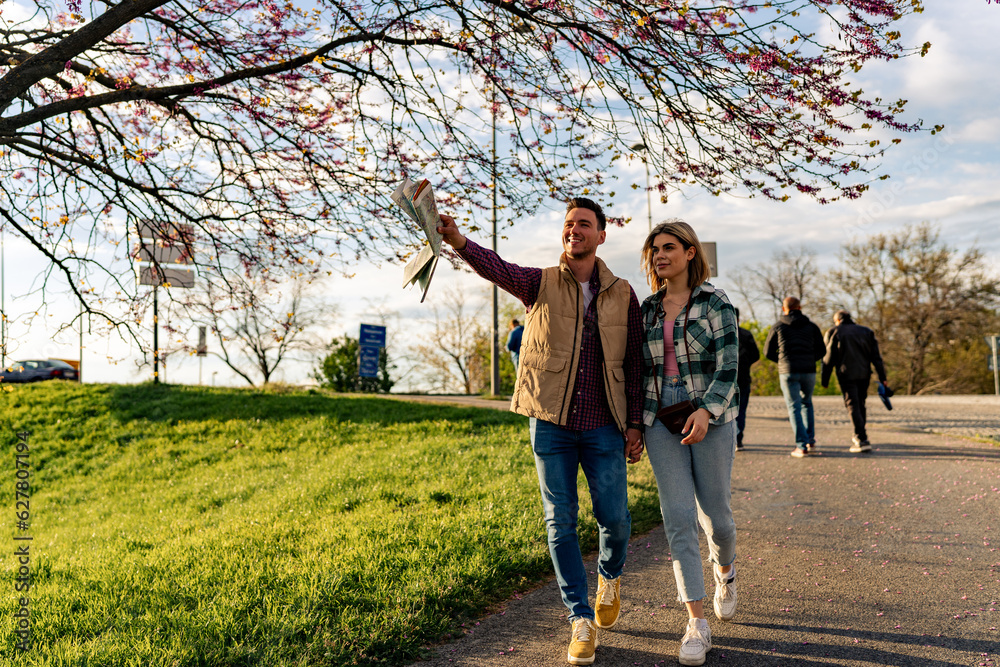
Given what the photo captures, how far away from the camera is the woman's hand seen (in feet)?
10.2

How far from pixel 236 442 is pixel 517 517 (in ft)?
26.1

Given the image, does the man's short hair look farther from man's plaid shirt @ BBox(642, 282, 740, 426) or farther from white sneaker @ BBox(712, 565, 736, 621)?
white sneaker @ BBox(712, 565, 736, 621)

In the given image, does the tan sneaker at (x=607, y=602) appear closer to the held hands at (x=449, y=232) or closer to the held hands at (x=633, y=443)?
the held hands at (x=633, y=443)

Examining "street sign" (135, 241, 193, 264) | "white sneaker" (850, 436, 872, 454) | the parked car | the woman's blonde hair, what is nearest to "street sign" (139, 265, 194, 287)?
"street sign" (135, 241, 193, 264)

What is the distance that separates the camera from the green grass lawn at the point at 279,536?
347 cm

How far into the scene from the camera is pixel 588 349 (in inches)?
129

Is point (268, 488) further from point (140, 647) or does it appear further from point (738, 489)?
point (738, 489)

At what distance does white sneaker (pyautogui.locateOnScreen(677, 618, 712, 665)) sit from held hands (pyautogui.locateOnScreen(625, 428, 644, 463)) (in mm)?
857

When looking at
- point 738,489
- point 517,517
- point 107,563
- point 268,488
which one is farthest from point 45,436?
point 738,489

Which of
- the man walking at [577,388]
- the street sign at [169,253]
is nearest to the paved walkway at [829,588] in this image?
the man walking at [577,388]

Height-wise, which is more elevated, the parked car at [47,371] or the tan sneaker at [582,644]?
the parked car at [47,371]

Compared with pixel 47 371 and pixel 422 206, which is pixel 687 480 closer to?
pixel 422 206

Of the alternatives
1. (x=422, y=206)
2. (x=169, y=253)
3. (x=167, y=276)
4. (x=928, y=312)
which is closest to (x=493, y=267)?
(x=422, y=206)

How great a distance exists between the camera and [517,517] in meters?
5.43
